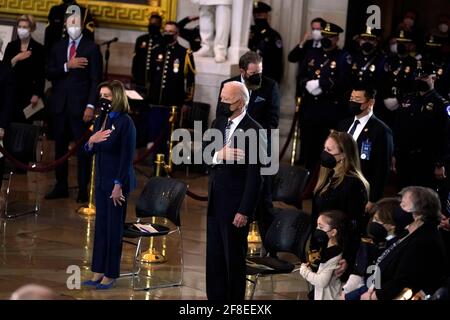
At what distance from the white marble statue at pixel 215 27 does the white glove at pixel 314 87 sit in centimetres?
200

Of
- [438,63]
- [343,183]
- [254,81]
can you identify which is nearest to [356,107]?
[254,81]

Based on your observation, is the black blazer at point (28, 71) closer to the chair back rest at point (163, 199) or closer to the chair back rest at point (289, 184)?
the chair back rest at point (163, 199)

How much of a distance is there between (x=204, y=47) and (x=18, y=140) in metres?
4.36

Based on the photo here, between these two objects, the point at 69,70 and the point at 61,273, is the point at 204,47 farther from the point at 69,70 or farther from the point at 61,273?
the point at 61,273

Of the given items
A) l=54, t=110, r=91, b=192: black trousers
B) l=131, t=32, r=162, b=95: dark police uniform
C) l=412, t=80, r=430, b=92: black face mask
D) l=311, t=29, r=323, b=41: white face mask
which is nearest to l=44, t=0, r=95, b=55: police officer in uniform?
l=131, t=32, r=162, b=95: dark police uniform

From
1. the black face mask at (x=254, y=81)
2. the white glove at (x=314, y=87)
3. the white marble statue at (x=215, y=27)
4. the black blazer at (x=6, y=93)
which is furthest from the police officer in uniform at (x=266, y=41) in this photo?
the black face mask at (x=254, y=81)

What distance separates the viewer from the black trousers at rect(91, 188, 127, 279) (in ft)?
33.0

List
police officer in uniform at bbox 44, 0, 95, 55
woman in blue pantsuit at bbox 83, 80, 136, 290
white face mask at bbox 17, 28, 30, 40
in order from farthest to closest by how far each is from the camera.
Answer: police officer in uniform at bbox 44, 0, 95, 55, white face mask at bbox 17, 28, 30, 40, woman in blue pantsuit at bbox 83, 80, 136, 290

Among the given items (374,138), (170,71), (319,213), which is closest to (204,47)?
(170,71)

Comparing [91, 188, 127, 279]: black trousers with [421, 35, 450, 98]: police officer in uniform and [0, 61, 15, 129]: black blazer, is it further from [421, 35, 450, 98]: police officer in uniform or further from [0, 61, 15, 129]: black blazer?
[421, 35, 450, 98]: police officer in uniform

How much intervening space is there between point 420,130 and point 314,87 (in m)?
1.94

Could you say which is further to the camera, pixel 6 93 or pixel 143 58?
pixel 143 58

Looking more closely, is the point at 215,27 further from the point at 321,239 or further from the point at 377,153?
the point at 321,239

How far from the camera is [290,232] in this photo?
378 inches
